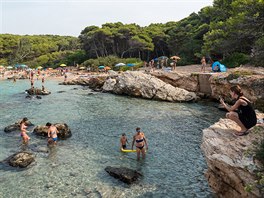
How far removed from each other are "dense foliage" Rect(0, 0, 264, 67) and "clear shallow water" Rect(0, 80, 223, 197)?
6537 mm

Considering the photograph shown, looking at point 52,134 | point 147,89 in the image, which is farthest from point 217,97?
point 52,134

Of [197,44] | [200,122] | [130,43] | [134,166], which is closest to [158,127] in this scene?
[200,122]

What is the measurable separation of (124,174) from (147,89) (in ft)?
67.3

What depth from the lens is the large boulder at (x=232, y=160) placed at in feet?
21.6

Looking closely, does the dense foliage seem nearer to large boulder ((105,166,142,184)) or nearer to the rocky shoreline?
the rocky shoreline

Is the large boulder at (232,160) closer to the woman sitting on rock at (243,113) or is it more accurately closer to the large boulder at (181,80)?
the woman sitting on rock at (243,113)

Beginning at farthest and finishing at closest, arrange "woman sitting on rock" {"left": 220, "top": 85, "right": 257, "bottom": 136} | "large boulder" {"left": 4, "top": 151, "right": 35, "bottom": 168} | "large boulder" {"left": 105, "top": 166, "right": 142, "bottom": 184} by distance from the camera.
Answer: "large boulder" {"left": 4, "top": 151, "right": 35, "bottom": 168}, "large boulder" {"left": 105, "top": 166, "right": 142, "bottom": 184}, "woman sitting on rock" {"left": 220, "top": 85, "right": 257, "bottom": 136}

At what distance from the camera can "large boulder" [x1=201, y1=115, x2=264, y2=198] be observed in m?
6.59

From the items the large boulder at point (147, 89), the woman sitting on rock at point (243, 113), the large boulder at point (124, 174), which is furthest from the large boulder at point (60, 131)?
the large boulder at point (147, 89)

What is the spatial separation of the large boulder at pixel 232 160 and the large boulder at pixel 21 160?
28.0 feet

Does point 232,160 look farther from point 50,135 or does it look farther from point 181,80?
point 181,80

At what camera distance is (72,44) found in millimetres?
97438

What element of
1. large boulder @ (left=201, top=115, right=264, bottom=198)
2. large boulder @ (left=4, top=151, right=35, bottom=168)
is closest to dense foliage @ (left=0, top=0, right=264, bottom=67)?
large boulder @ (left=201, top=115, right=264, bottom=198)

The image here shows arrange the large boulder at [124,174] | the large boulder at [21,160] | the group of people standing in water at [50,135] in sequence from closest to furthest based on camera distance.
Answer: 1. the large boulder at [124,174]
2. the large boulder at [21,160]
3. the group of people standing in water at [50,135]
